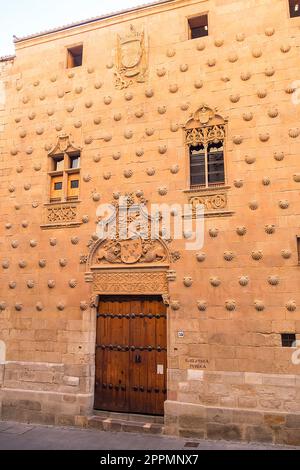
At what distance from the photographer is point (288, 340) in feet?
23.7

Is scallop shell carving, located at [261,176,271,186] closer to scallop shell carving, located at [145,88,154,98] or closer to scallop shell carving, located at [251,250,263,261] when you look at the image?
scallop shell carving, located at [251,250,263,261]

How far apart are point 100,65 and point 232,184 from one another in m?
4.71

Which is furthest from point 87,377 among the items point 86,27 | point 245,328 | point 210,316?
point 86,27

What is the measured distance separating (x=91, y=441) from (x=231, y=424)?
8.79ft

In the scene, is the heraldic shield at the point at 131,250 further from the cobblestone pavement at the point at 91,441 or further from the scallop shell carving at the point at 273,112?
the scallop shell carving at the point at 273,112

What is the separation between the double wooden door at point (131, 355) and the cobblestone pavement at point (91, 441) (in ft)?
2.18

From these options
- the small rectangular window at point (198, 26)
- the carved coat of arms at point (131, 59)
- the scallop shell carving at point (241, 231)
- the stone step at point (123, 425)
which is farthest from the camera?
the carved coat of arms at point (131, 59)

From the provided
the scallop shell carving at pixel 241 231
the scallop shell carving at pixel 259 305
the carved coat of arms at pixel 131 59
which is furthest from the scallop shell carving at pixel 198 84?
the scallop shell carving at pixel 259 305

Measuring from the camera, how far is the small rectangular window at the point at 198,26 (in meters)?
9.21

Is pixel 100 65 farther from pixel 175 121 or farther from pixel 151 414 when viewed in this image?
pixel 151 414

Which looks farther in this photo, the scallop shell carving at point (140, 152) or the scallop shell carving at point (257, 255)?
the scallop shell carving at point (140, 152)

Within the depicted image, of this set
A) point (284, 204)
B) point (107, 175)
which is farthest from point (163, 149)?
point (284, 204)

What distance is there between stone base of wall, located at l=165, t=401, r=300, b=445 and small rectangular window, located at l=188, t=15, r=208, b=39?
8.50 metres

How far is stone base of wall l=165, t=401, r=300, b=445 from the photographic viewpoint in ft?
22.6
